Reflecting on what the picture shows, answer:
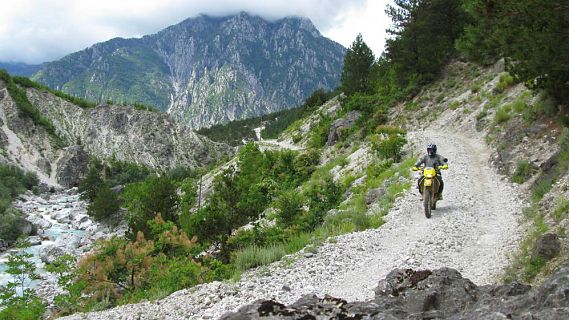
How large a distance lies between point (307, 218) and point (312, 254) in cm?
572

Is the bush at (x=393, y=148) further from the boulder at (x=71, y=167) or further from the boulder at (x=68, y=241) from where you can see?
the boulder at (x=71, y=167)

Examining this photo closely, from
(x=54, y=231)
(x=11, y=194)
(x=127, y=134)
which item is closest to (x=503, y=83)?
(x=54, y=231)

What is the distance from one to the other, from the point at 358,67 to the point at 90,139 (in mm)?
92558

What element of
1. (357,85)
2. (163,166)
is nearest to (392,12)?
(357,85)

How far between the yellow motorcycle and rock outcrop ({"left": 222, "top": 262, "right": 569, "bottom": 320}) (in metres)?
6.51

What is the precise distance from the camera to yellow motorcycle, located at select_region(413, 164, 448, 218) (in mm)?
12914

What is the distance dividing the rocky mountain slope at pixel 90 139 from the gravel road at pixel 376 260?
9340cm

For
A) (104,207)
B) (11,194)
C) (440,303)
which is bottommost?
(104,207)

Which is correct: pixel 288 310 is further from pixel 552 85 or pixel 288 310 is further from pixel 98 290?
pixel 552 85

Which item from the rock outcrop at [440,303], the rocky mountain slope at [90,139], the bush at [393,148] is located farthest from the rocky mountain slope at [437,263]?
the rocky mountain slope at [90,139]

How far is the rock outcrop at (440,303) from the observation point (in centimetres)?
417

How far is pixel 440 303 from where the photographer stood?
5.62 m

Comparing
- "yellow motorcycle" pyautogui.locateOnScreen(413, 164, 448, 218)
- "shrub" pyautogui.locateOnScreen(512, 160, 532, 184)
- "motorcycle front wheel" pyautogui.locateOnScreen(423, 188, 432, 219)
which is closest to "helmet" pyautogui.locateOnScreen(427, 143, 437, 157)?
"yellow motorcycle" pyautogui.locateOnScreen(413, 164, 448, 218)

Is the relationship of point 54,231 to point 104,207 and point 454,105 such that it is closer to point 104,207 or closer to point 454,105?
point 104,207
